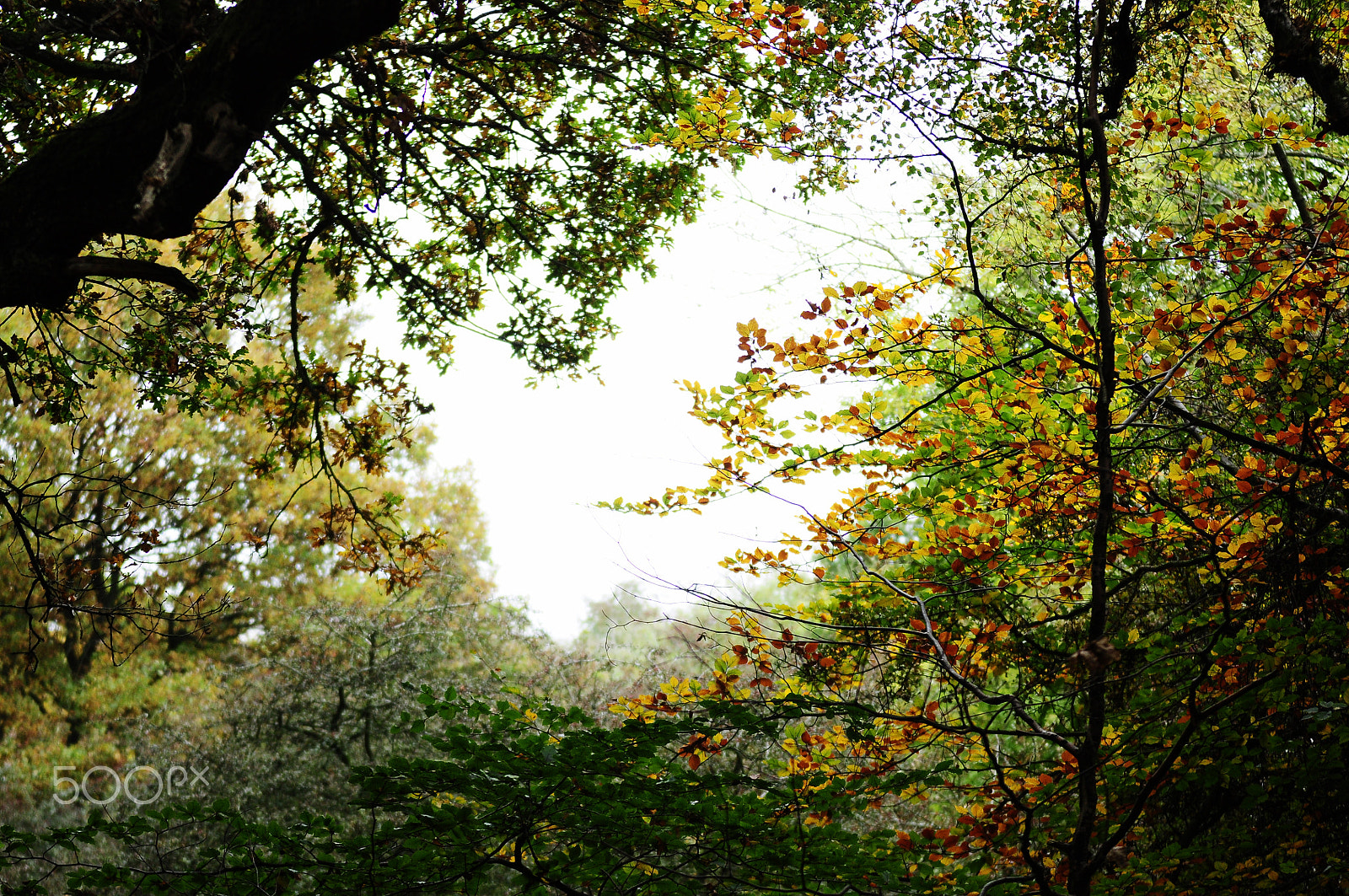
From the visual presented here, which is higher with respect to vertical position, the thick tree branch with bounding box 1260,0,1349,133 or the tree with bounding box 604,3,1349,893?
the thick tree branch with bounding box 1260,0,1349,133

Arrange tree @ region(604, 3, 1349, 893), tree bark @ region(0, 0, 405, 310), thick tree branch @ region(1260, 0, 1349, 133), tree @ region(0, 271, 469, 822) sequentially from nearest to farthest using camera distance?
tree bark @ region(0, 0, 405, 310), tree @ region(604, 3, 1349, 893), thick tree branch @ region(1260, 0, 1349, 133), tree @ region(0, 271, 469, 822)

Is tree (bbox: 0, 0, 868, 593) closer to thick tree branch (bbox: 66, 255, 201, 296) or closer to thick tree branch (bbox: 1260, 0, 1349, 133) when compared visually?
thick tree branch (bbox: 66, 255, 201, 296)

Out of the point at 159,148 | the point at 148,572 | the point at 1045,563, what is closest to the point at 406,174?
the point at 159,148

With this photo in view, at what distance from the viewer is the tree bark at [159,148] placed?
3074 millimetres

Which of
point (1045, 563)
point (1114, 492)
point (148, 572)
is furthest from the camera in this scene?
point (148, 572)

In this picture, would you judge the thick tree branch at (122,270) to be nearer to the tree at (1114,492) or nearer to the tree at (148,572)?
the tree at (1114,492)

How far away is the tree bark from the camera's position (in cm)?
307

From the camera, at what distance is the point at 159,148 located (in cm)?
314

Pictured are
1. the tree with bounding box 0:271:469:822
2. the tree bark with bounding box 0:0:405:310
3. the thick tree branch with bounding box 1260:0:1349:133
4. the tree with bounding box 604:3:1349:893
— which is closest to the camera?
the tree bark with bounding box 0:0:405:310

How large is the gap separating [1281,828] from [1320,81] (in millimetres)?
3408

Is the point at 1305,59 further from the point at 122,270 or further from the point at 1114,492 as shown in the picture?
the point at 122,270

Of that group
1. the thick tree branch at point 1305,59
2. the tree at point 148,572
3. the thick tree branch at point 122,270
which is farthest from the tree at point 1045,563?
the tree at point 148,572

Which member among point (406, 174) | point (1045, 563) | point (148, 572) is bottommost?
point (1045, 563)

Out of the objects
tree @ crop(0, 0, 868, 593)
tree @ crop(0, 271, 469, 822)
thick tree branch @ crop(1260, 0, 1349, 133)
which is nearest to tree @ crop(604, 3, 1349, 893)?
thick tree branch @ crop(1260, 0, 1349, 133)
